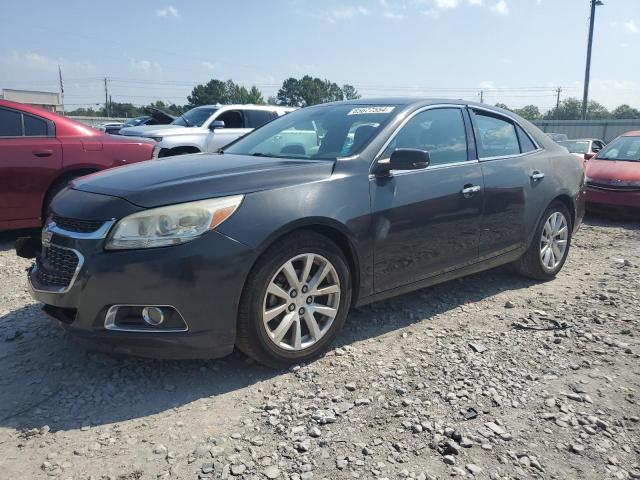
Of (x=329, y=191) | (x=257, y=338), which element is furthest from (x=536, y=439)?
(x=329, y=191)

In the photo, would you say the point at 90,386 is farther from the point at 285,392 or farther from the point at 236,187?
the point at 236,187

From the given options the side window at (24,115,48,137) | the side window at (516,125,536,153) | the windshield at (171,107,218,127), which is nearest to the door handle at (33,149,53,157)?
the side window at (24,115,48,137)

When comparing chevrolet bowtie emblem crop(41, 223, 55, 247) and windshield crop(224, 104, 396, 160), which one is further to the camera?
windshield crop(224, 104, 396, 160)

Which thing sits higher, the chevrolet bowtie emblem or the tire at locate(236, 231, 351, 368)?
the chevrolet bowtie emblem

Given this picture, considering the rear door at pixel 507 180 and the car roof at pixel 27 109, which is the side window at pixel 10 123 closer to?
the car roof at pixel 27 109

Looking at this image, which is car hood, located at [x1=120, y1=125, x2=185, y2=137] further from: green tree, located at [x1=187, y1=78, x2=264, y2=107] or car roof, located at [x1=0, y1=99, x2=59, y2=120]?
green tree, located at [x1=187, y1=78, x2=264, y2=107]

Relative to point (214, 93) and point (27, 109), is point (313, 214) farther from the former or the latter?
point (214, 93)

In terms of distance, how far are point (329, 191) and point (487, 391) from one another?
4.80 ft

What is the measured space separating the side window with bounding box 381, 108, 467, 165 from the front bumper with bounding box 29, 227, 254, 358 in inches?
58.2

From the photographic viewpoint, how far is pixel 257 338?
2.96 m

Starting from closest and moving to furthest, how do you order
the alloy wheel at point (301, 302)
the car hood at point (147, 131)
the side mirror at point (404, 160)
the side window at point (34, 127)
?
the alloy wheel at point (301, 302) < the side mirror at point (404, 160) < the side window at point (34, 127) < the car hood at point (147, 131)

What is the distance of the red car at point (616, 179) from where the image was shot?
8.14 metres

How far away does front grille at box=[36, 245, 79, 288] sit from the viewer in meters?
2.84

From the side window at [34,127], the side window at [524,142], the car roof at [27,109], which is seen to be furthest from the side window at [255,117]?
the side window at [524,142]
